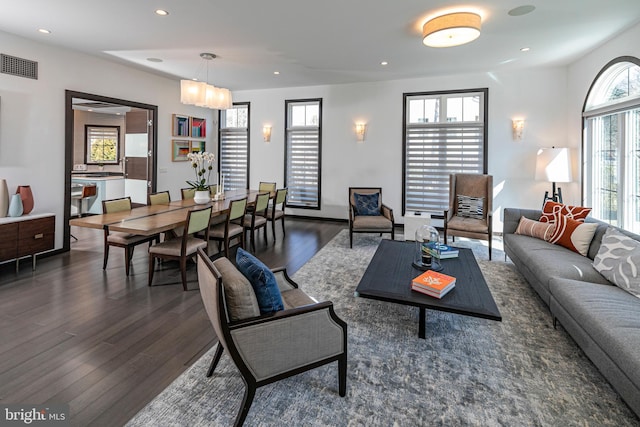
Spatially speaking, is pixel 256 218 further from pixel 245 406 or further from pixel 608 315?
pixel 608 315

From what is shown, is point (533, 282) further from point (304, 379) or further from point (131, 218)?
point (131, 218)

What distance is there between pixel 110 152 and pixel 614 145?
11.2m

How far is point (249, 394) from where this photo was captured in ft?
5.66

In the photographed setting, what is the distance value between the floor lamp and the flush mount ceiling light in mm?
2742

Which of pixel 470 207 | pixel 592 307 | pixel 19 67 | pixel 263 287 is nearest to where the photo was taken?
pixel 263 287

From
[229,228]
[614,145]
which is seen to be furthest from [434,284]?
[614,145]

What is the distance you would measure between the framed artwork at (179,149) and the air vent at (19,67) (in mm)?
2706

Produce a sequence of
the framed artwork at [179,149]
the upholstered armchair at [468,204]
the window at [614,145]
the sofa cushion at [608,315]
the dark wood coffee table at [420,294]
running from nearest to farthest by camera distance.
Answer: the sofa cushion at [608,315] < the dark wood coffee table at [420,294] < the window at [614,145] < the upholstered armchair at [468,204] < the framed artwork at [179,149]

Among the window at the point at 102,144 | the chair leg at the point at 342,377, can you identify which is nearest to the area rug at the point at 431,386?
the chair leg at the point at 342,377

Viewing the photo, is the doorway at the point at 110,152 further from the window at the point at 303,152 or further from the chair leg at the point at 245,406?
the chair leg at the point at 245,406

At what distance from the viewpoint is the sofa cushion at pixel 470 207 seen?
5.47 m

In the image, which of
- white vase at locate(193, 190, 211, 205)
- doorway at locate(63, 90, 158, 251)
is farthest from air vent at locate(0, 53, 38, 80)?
white vase at locate(193, 190, 211, 205)

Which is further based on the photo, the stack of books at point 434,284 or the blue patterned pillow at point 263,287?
the stack of books at point 434,284

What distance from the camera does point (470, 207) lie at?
5.52 m
